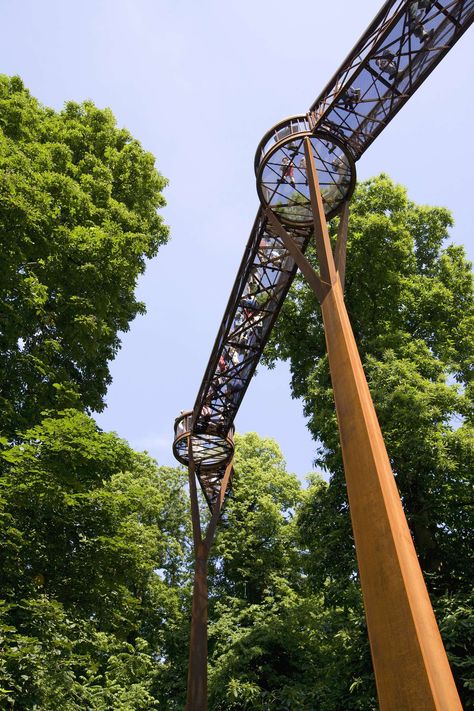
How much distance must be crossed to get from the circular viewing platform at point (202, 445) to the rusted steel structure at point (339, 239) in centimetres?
5

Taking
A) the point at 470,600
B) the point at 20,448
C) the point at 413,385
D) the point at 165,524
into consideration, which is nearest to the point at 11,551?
the point at 20,448

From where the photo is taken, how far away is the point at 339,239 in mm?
6930

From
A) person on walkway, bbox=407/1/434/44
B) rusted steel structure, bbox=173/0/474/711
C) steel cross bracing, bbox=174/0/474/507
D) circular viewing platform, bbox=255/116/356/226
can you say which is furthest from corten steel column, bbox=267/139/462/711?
person on walkway, bbox=407/1/434/44

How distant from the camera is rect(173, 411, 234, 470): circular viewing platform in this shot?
13852 mm

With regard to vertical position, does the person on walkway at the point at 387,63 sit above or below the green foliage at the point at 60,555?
above

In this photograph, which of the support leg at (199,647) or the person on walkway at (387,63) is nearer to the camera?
the person on walkway at (387,63)

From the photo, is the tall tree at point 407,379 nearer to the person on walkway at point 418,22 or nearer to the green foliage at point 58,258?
the green foliage at point 58,258

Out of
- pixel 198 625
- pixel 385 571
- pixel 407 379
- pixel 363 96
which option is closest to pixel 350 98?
pixel 363 96

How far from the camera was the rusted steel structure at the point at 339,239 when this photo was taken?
12.2 ft

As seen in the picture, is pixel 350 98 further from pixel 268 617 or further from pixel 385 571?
pixel 268 617

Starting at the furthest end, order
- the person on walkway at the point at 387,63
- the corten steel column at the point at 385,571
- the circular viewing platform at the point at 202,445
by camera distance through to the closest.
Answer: the circular viewing platform at the point at 202,445, the person on walkway at the point at 387,63, the corten steel column at the point at 385,571

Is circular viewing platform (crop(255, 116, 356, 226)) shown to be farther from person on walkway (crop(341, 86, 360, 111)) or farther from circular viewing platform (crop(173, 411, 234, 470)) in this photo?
circular viewing platform (crop(173, 411, 234, 470))

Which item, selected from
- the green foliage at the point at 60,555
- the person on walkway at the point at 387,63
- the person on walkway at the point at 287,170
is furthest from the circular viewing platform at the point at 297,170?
the green foliage at the point at 60,555

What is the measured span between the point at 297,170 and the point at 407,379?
488 cm
